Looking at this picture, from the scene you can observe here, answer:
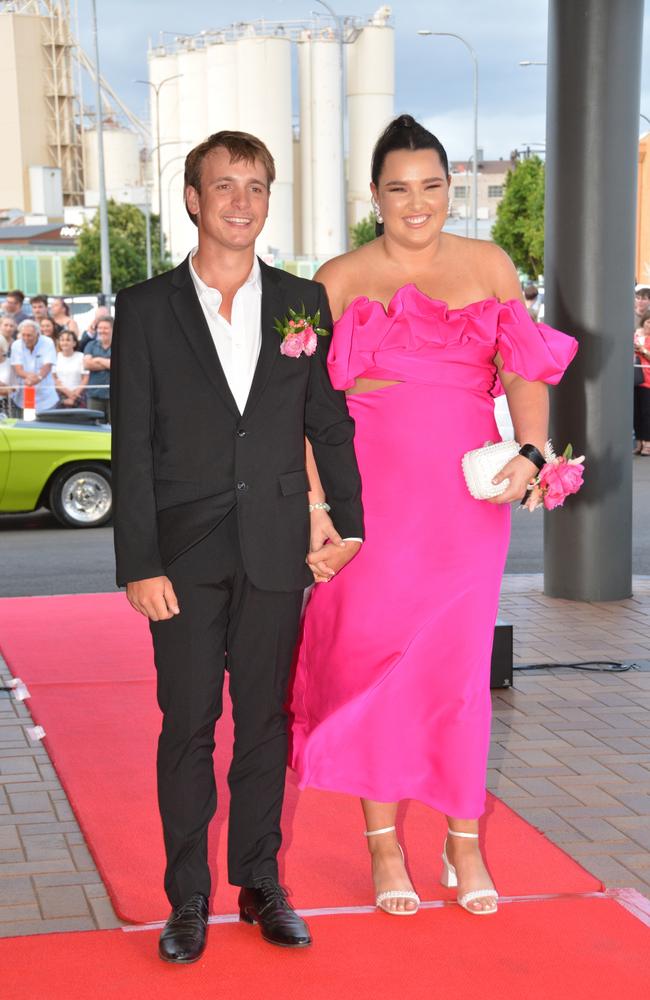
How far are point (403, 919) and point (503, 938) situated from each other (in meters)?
0.28

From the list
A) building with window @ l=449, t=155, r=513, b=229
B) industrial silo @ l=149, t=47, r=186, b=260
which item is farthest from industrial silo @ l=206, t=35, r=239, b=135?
building with window @ l=449, t=155, r=513, b=229

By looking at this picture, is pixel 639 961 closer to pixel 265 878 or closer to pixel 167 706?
pixel 265 878

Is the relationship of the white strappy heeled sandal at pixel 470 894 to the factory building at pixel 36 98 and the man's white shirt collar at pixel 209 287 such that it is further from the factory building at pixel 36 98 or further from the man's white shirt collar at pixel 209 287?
the factory building at pixel 36 98

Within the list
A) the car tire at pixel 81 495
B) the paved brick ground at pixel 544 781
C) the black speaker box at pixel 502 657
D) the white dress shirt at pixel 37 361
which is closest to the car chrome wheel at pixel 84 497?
the car tire at pixel 81 495

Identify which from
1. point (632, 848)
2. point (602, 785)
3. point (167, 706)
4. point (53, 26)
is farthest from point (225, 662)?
point (53, 26)

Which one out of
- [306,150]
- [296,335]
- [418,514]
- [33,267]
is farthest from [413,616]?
[306,150]

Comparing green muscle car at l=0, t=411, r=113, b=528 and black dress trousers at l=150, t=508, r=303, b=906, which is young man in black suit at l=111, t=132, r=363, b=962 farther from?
green muscle car at l=0, t=411, r=113, b=528

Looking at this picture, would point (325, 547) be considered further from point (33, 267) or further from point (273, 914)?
point (33, 267)

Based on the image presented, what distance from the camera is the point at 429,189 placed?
3682 mm

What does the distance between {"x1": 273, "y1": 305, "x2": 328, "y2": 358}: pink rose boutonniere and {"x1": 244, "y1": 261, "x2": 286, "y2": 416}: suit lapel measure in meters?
0.02

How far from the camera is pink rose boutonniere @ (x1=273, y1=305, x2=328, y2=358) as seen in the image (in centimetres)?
337

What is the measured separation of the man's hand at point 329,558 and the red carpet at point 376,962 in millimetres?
937

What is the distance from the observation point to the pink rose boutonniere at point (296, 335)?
337 centimetres

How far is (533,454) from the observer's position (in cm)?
367
